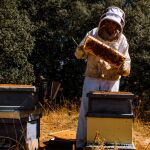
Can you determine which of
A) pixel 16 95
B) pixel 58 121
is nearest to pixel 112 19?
pixel 16 95

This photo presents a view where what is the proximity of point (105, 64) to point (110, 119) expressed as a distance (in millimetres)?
760

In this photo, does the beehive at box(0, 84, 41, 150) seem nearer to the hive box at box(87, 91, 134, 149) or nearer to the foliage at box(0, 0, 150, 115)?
the hive box at box(87, 91, 134, 149)

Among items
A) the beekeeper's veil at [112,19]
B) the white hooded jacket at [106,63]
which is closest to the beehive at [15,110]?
the white hooded jacket at [106,63]

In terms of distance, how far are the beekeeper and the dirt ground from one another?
52 cm

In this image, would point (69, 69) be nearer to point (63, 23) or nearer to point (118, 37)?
point (63, 23)

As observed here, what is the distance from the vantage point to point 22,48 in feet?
43.1

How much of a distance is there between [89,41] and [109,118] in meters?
0.93

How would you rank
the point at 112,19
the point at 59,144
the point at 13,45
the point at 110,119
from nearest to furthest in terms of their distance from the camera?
the point at 110,119
the point at 112,19
the point at 59,144
the point at 13,45

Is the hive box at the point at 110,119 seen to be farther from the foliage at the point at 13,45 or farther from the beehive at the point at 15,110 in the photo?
the foliage at the point at 13,45

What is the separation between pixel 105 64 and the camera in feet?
18.0

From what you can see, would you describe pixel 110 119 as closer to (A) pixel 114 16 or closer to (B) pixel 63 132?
A: (A) pixel 114 16

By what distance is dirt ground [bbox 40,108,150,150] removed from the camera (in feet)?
20.5

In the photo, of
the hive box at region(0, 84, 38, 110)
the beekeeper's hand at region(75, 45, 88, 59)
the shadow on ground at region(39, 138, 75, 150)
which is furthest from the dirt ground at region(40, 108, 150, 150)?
the beekeeper's hand at region(75, 45, 88, 59)

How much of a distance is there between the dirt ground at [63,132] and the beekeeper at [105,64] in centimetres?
52
